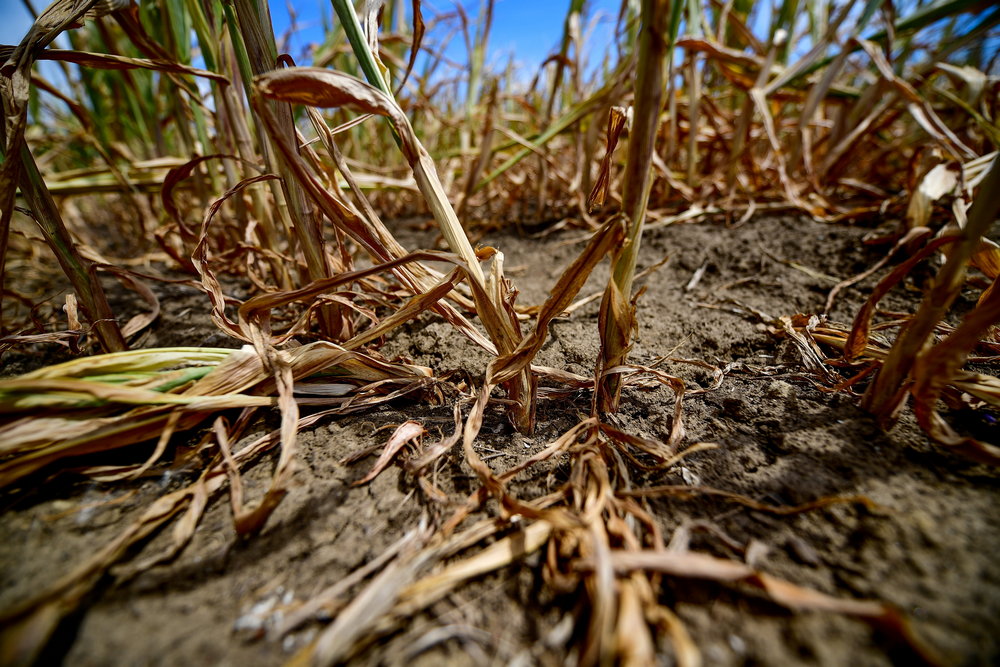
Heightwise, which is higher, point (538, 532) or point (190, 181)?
point (190, 181)

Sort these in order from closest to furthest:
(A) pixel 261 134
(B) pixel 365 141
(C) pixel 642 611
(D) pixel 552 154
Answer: (C) pixel 642 611
(A) pixel 261 134
(D) pixel 552 154
(B) pixel 365 141

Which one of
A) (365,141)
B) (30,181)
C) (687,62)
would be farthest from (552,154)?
(30,181)

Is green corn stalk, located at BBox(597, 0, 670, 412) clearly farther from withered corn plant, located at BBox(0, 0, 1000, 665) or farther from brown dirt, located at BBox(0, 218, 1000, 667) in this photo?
brown dirt, located at BBox(0, 218, 1000, 667)

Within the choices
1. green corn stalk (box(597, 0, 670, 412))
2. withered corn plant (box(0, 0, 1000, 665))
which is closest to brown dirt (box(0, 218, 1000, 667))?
withered corn plant (box(0, 0, 1000, 665))

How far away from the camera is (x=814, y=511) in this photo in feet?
1.27

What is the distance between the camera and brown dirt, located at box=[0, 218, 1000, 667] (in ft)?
1.02

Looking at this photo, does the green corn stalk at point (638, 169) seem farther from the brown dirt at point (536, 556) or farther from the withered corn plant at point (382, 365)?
the brown dirt at point (536, 556)

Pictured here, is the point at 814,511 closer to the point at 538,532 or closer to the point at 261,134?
the point at 538,532

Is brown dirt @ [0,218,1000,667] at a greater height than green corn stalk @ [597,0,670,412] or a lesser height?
lesser

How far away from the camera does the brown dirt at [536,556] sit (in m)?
0.31

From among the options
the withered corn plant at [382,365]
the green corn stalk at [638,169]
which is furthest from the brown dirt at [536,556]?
the green corn stalk at [638,169]

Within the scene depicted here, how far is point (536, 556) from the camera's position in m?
0.38

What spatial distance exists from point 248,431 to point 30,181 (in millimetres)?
443

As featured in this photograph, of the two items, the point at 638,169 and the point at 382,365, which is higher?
the point at 638,169
